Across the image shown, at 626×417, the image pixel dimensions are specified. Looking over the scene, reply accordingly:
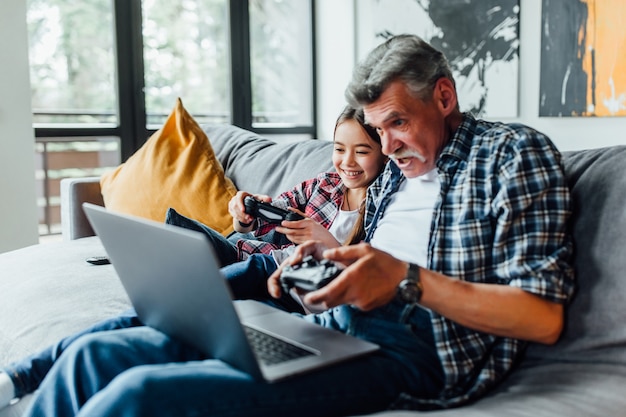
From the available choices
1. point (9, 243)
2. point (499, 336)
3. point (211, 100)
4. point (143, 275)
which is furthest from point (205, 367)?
point (211, 100)

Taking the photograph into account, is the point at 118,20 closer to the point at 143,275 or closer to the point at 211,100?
the point at 211,100

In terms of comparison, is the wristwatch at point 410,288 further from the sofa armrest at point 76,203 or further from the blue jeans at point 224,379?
the sofa armrest at point 76,203

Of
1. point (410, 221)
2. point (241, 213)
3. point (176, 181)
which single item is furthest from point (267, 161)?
point (410, 221)

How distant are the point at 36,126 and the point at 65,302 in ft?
7.57

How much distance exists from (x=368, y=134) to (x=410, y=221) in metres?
0.46

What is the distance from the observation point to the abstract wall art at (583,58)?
3424 millimetres

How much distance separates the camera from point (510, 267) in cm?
116

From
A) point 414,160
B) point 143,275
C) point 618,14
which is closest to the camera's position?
point 143,275

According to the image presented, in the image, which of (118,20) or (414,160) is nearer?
(414,160)

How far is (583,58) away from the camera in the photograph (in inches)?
142

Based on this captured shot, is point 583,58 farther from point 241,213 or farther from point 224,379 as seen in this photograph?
point 224,379

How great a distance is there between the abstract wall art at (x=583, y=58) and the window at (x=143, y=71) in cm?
188

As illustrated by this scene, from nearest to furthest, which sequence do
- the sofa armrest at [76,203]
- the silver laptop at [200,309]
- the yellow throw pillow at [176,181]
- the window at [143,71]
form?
the silver laptop at [200,309]
the yellow throw pillow at [176,181]
the sofa armrest at [76,203]
the window at [143,71]

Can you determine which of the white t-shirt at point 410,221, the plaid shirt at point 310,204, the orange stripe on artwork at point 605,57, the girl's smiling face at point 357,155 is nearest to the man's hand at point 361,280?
the white t-shirt at point 410,221
